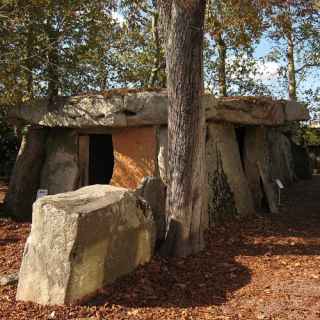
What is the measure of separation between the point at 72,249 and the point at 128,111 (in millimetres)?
3777

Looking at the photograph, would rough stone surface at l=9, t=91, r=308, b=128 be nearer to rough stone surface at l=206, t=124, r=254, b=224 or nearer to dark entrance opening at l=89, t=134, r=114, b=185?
rough stone surface at l=206, t=124, r=254, b=224

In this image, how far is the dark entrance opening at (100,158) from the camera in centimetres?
1073

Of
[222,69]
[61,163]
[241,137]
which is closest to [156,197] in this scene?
[61,163]

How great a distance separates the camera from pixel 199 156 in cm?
596

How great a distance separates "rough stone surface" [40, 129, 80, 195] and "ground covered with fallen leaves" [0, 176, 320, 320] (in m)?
1.67

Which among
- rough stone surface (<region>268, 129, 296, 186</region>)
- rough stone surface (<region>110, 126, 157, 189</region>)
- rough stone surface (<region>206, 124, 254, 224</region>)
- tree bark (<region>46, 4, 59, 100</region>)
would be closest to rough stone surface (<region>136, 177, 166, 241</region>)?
rough stone surface (<region>110, 126, 157, 189</region>)

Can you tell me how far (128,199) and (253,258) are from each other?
196 centimetres

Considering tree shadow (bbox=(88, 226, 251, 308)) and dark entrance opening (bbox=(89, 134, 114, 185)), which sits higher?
dark entrance opening (bbox=(89, 134, 114, 185))

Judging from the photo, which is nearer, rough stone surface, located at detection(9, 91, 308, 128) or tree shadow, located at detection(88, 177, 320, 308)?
tree shadow, located at detection(88, 177, 320, 308)

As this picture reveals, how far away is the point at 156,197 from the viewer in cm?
650

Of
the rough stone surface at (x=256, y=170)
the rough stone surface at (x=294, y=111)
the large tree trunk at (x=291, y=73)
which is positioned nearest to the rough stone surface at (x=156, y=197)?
the rough stone surface at (x=256, y=170)

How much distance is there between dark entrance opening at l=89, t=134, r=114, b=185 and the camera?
1073 centimetres

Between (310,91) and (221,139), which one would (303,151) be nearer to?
(310,91)

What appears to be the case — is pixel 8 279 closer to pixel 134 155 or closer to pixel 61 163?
pixel 134 155
